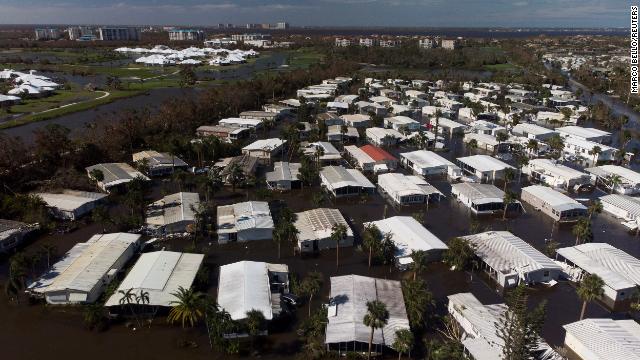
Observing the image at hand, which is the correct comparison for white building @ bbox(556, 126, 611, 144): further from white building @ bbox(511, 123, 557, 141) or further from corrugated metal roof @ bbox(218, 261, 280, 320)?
corrugated metal roof @ bbox(218, 261, 280, 320)

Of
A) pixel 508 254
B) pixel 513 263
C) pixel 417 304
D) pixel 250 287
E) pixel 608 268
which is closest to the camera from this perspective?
pixel 417 304

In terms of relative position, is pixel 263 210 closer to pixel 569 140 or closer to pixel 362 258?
pixel 362 258

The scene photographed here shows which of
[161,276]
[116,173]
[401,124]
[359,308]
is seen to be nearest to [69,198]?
[116,173]

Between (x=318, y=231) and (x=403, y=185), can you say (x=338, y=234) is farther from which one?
(x=403, y=185)

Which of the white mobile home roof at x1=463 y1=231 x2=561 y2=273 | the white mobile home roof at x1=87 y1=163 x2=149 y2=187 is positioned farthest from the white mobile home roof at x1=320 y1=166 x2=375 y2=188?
the white mobile home roof at x1=87 y1=163 x2=149 y2=187

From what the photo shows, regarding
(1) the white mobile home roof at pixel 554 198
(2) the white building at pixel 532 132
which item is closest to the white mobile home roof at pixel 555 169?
(1) the white mobile home roof at pixel 554 198

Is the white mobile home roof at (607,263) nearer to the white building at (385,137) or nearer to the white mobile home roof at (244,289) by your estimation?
the white mobile home roof at (244,289)
